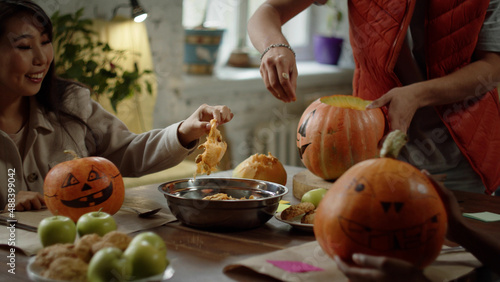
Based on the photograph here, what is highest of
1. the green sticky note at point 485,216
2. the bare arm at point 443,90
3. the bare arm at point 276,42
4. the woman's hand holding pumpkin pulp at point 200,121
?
the bare arm at point 276,42

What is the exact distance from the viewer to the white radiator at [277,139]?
366 centimetres

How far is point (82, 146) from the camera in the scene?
1604 mm

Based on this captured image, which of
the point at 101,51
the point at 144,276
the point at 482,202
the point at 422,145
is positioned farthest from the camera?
the point at 101,51

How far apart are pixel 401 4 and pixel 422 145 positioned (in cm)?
42

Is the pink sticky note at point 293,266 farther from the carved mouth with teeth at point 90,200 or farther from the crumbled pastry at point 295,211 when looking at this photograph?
the carved mouth with teeth at point 90,200

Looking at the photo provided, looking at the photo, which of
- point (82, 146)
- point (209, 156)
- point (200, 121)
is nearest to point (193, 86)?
point (82, 146)

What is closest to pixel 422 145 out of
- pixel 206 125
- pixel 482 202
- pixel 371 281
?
pixel 482 202

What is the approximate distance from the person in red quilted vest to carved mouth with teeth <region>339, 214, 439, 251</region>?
656 millimetres

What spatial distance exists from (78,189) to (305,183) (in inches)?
24.1

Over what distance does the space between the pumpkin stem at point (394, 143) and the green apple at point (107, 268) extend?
423mm

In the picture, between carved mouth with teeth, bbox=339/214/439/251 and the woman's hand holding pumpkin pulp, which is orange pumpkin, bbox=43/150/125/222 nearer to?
the woman's hand holding pumpkin pulp

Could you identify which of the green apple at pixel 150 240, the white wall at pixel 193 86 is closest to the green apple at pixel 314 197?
the green apple at pixel 150 240

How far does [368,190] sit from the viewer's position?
0.80 metres

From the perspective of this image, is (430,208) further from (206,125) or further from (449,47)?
(449,47)
